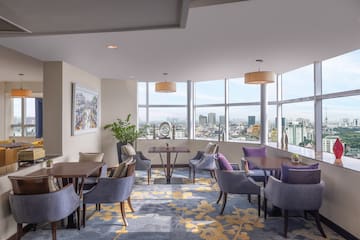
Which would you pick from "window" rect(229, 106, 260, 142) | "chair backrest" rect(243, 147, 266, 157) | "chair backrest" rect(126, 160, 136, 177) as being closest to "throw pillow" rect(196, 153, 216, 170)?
"chair backrest" rect(243, 147, 266, 157)

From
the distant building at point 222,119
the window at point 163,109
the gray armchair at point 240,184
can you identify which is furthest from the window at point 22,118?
the gray armchair at point 240,184

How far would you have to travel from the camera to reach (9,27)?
229 cm

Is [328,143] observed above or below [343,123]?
below

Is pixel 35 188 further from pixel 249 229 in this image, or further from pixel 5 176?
pixel 249 229

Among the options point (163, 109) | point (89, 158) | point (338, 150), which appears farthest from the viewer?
point (163, 109)

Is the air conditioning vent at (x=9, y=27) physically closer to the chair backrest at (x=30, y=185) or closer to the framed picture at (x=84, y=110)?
the chair backrest at (x=30, y=185)

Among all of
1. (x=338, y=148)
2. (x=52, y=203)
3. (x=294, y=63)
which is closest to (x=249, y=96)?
(x=294, y=63)

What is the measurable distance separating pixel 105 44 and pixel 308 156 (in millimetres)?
3813

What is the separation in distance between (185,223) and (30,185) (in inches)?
84.1

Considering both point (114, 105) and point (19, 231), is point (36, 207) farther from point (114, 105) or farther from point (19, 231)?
point (114, 105)

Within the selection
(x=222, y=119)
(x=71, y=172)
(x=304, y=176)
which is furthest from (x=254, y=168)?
(x=71, y=172)

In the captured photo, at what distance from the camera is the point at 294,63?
5.37 meters

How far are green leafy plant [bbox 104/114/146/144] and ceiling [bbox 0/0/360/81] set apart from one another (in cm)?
197

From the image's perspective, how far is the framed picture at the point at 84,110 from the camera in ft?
18.1
